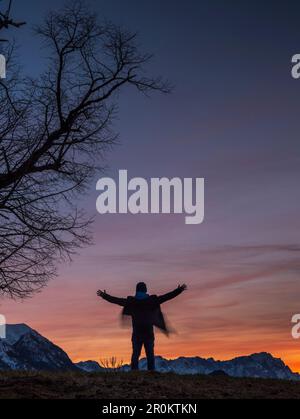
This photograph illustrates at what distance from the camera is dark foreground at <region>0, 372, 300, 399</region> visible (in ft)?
52.5

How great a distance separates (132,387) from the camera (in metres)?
16.8

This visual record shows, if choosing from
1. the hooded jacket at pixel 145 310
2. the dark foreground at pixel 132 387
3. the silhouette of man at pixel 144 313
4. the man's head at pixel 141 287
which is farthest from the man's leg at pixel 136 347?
the man's head at pixel 141 287

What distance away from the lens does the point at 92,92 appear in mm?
A: 22609

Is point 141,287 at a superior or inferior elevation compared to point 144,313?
superior

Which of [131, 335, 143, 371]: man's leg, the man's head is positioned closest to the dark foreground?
[131, 335, 143, 371]: man's leg

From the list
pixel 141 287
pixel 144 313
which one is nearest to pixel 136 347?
pixel 144 313

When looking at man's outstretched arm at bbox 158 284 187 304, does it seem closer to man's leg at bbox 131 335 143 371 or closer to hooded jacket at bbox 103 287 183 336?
hooded jacket at bbox 103 287 183 336

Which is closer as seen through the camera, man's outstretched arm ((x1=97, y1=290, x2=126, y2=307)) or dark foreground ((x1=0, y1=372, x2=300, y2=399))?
dark foreground ((x1=0, y1=372, x2=300, y2=399))

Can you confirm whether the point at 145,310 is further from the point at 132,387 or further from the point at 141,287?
the point at 132,387

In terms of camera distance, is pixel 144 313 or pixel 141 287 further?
pixel 141 287

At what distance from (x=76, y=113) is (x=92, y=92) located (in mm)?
1095

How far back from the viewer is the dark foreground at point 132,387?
16.0 meters

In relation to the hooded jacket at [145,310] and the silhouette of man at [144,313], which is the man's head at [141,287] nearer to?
the silhouette of man at [144,313]
